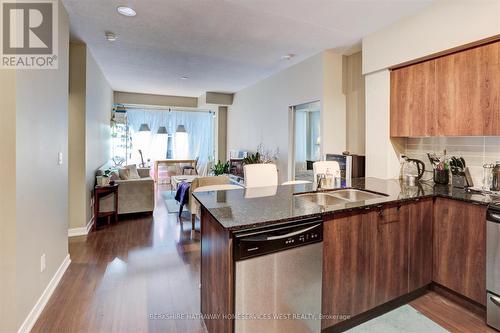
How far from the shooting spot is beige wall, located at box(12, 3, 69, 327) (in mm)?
1916

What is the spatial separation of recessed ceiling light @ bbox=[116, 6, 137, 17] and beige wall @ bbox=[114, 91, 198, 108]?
5.41m

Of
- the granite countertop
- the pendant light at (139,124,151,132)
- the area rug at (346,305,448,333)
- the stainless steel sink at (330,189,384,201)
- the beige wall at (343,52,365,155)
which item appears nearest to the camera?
the granite countertop

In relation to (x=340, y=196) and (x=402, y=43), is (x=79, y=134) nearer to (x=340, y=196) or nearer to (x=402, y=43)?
(x=340, y=196)

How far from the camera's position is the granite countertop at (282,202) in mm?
1607

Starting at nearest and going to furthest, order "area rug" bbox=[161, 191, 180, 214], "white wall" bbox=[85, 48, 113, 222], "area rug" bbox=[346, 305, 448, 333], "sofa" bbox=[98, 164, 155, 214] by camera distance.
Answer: "area rug" bbox=[346, 305, 448, 333]
"white wall" bbox=[85, 48, 113, 222]
"sofa" bbox=[98, 164, 155, 214]
"area rug" bbox=[161, 191, 180, 214]

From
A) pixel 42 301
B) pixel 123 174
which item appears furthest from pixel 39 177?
pixel 123 174

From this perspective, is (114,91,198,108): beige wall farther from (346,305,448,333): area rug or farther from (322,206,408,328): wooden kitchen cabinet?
(346,305,448,333): area rug

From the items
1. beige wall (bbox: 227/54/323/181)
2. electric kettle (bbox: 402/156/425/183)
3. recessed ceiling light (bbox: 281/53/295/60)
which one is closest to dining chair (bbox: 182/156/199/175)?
beige wall (bbox: 227/54/323/181)

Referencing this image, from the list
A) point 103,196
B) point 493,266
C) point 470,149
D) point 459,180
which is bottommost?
point 493,266

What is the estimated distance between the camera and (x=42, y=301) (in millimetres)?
2264

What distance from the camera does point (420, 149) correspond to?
331 centimetres

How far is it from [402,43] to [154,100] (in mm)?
6999

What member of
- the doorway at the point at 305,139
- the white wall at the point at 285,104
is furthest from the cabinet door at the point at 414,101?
the doorway at the point at 305,139

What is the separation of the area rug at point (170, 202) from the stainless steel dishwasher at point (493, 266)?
4784 mm
